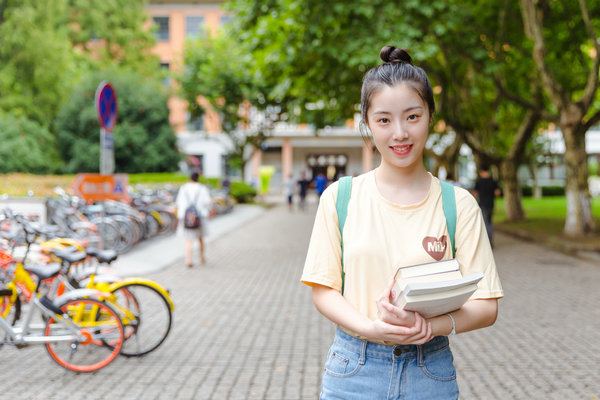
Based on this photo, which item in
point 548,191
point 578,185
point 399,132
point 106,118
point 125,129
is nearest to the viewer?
point 399,132

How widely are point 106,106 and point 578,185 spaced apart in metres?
10.8

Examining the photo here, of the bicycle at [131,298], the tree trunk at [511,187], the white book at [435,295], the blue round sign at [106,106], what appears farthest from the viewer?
the tree trunk at [511,187]

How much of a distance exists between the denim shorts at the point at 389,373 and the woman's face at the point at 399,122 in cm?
56

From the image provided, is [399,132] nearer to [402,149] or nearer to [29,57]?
[402,149]

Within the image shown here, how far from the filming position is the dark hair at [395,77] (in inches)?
70.9

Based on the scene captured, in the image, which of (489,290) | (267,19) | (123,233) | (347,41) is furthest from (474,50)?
(489,290)

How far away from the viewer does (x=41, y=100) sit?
27.1 metres

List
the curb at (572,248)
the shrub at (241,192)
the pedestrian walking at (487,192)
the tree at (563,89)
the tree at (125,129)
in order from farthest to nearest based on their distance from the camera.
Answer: the shrub at (241,192), the tree at (125,129), the tree at (563,89), the pedestrian walking at (487,192), the curb at (572,248)

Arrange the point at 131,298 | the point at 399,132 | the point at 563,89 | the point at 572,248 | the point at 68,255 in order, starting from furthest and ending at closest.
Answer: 1. the point at 563,89
2. the point at 572,248
3. the point at 131,298
4. the point at 68,255
5. the point at 399,132

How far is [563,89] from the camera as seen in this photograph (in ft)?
49.8

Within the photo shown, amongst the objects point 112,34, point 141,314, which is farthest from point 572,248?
point 112,34

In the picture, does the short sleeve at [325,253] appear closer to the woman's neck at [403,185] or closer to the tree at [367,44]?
the woman's neck at [403,185]

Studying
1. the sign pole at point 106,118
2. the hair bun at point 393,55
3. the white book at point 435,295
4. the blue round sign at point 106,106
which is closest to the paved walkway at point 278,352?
the sign pole at point 106,118

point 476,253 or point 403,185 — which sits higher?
point 403,185
